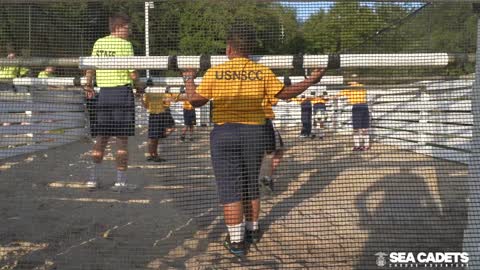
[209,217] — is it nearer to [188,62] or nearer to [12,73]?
[188,62]

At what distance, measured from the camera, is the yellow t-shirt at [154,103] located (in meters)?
6.55

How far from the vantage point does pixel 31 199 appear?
4.70 metres

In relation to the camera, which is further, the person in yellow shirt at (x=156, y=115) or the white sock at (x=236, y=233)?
the person in yellow shirt at (x=156, y=115)

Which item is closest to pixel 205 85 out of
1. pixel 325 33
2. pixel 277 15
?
pixel 277 15

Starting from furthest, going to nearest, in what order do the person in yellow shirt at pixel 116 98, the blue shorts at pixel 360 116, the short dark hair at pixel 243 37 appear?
1. the blue shorts at pixel 360 116
2. the person in yellow shirt at pixel 116 98
3. the short dark hair at pixel 243 37

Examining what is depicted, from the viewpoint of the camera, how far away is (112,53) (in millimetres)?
4121

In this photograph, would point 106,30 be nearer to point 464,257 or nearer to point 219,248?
point 219,248

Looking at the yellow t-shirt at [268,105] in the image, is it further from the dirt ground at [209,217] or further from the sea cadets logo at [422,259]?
the sea cadets logo at [422,259]

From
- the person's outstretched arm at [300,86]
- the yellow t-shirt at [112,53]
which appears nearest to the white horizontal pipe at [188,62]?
the person's outstretched arm at [300,86]

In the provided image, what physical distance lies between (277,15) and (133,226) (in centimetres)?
226

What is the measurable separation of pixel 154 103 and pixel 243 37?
3.64 metres

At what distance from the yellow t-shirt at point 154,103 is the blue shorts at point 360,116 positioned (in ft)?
11.7

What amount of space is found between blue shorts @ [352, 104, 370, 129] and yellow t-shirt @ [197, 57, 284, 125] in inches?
205

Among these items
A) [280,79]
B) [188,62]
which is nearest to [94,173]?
[280,79]
